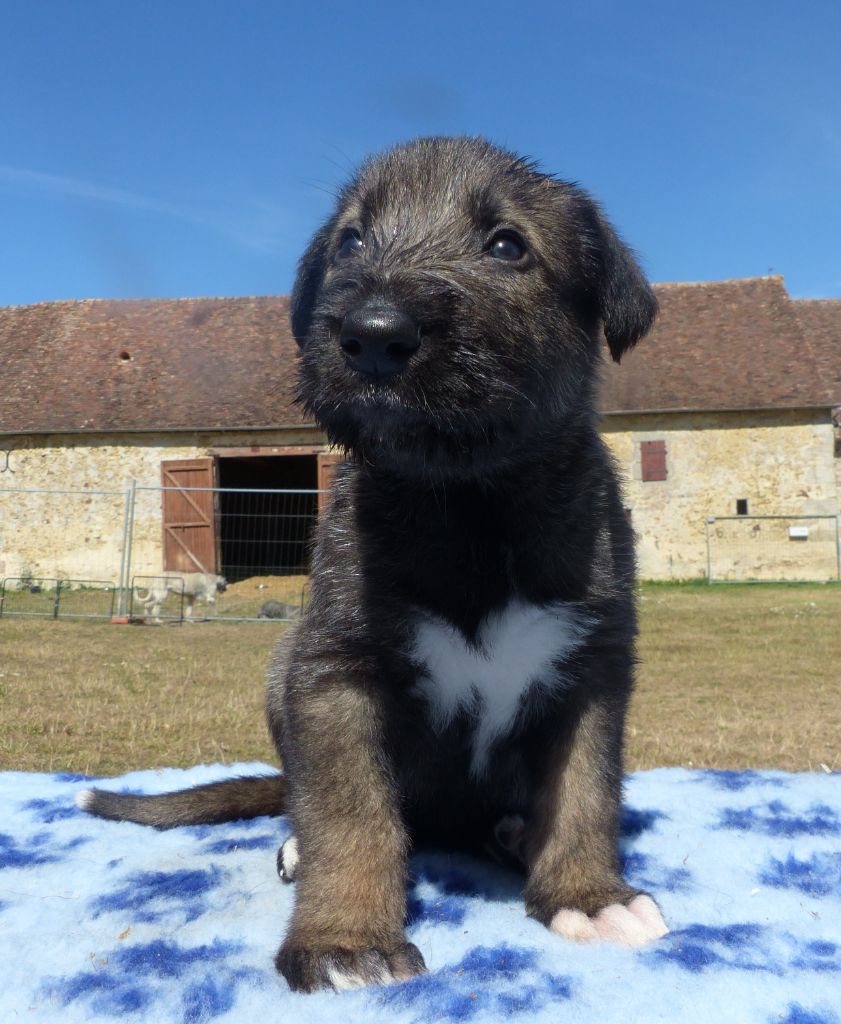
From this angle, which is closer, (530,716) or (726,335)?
(530,716)

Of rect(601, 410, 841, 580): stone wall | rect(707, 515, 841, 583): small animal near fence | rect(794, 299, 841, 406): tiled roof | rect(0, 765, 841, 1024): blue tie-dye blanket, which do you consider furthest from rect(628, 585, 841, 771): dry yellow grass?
rect(794, 299, 841, 406): tiled roof

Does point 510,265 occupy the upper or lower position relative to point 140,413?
lower

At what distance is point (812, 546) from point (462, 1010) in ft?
81.3

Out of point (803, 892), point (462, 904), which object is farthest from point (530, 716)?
point (803, 892)

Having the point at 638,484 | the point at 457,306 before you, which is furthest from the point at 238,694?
the point at 638,484

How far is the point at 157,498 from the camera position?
24.7 m

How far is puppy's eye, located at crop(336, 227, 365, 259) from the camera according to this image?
3.06m

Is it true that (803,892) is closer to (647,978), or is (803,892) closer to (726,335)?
(647,978)

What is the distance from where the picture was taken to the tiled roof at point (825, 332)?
28406 mm

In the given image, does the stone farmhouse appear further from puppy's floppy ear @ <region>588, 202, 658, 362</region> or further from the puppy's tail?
puppy's floppy ear @ <region>588, 202, 658, 362</region>

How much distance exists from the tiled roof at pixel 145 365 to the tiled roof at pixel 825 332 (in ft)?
54.5

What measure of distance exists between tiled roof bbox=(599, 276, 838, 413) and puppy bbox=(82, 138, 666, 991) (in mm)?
21146

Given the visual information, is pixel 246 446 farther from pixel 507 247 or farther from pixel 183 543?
pixel 507 247

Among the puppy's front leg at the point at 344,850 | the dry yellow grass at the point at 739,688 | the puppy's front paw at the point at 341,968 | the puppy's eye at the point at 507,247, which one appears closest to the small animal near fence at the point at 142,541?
the dry yellow grass at the point at 739,688
